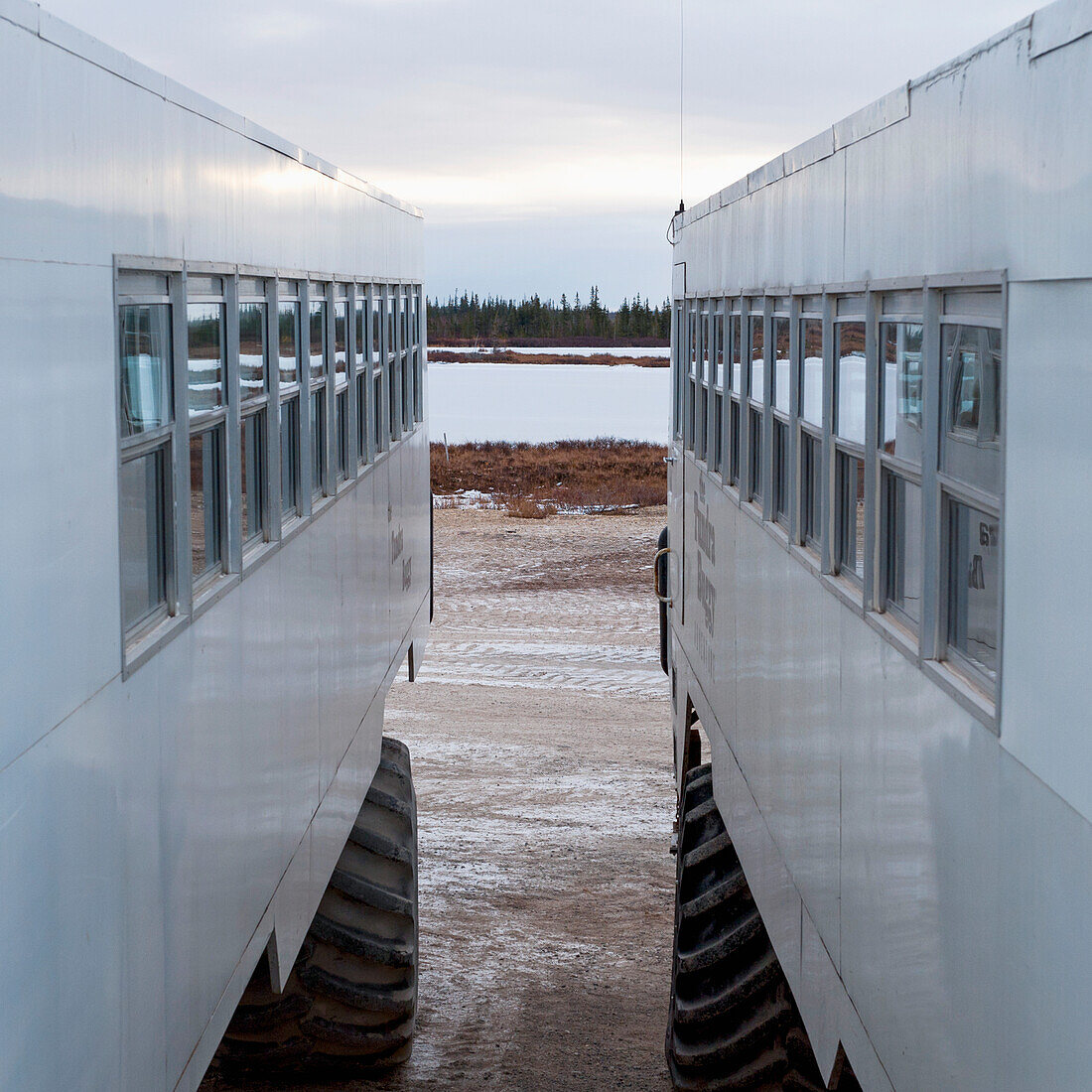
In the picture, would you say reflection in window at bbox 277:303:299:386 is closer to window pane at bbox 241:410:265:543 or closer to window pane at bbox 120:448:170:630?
window pane at bbox 241:410:265:543

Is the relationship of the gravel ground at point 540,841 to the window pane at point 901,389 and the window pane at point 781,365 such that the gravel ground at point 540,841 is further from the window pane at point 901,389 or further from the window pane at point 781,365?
the window pane at point 901,389

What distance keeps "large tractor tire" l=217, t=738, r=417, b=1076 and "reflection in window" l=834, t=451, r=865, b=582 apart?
3088 millimetres

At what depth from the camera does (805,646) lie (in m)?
4.42

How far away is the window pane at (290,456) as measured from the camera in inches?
205

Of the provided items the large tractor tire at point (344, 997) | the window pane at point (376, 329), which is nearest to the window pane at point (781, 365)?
the large tractor tire at point (344, 997)

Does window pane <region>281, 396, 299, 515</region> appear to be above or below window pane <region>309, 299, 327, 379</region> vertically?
below

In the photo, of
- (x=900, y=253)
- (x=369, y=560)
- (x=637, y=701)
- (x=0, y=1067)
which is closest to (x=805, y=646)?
(x=900, y=253)

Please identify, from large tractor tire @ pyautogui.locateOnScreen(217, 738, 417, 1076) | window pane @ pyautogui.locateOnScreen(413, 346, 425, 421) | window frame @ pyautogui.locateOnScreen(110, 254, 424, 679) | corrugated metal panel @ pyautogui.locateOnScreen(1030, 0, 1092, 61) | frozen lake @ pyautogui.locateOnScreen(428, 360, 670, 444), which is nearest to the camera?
corrugated metal panel @ pyautogui.locateOnScreen(1030, 0, 1092, 61)

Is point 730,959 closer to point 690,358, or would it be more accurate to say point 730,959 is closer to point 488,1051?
point 488,1051

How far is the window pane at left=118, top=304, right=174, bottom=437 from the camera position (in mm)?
3162

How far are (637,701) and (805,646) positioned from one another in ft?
32.5

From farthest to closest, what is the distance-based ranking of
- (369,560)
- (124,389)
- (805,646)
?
(369,560) < (805,646) < (124,389)

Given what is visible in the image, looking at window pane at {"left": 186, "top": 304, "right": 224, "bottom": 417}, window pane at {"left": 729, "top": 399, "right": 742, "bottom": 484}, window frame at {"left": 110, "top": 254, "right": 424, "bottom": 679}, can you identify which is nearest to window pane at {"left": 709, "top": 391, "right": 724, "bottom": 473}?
window pane at {"left": 729, "top": 399, "right": 742, "bottom": 484}

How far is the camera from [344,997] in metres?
6.36
